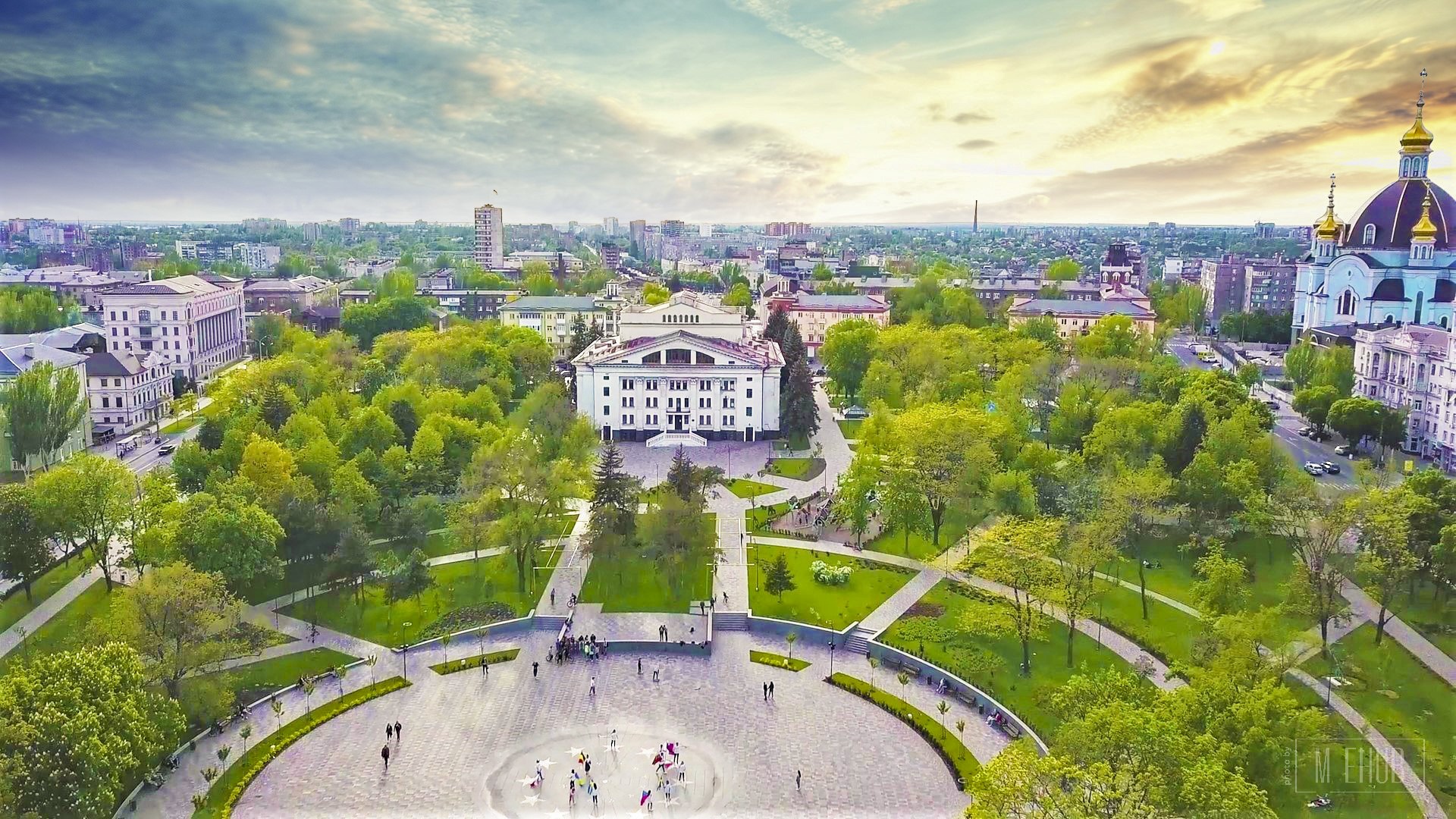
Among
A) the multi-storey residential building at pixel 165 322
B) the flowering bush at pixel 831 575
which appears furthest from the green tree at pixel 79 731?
the multi-storey residential building at pixel 165 322

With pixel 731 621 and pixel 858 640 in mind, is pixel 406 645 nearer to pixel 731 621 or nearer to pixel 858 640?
pixel 731 621

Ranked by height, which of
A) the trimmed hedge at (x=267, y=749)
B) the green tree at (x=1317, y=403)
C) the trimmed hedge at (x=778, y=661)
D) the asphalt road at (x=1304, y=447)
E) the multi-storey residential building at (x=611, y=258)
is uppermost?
the multi-storey residential building at (x=611, y=258)

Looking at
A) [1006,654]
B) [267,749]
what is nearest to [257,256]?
[267,749]

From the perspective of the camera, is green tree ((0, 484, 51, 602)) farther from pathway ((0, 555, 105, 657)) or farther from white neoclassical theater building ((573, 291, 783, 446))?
white neoclassical theater building ((573, 291, 783, 446))

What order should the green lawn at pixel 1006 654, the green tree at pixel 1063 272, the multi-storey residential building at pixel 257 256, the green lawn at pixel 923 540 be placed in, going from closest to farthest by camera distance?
the green lawn at pixel 1006 654, the green lawn at pixel 923 540, the green tree at pixel 1063 272, the multi-storey residential building at pixel 257 256

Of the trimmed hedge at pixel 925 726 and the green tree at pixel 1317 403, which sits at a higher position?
the green tree at pixel 1317 403

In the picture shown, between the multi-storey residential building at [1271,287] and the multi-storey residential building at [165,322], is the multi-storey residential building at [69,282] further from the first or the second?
the multi-storey residential building at [1271,287]

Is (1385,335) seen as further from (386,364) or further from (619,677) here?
(386,364)

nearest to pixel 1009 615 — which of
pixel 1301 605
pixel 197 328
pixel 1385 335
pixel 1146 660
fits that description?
pixel 1146 660
